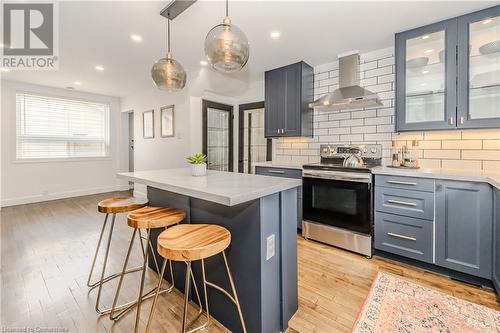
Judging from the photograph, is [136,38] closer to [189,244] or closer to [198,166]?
[198,166]

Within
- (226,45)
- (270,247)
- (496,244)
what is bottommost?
(496,244)

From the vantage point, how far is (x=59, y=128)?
207 inches

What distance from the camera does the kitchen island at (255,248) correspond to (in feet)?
4.43

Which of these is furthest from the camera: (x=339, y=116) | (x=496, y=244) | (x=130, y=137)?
(x=130, y=137)

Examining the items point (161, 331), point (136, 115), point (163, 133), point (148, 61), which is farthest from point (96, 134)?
point (161, 331)

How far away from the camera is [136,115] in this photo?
5578 mm

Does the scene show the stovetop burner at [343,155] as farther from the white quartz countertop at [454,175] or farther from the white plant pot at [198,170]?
the white plant pot at [198,170]

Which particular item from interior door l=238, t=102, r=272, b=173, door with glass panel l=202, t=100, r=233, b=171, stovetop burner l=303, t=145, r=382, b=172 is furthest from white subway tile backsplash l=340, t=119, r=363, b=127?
door with glass panel l=202, t=100, r=233, b=171

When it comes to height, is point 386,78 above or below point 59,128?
above

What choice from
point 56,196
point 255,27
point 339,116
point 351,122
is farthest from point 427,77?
point 56,196

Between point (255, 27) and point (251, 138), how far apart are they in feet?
8.17

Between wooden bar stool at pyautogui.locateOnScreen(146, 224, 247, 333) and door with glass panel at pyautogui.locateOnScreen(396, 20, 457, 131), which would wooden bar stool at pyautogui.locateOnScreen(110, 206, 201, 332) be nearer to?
wooden bar stool at pyautogui.locateOnScreen(146, 224, 247, 333)

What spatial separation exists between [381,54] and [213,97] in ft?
9.49

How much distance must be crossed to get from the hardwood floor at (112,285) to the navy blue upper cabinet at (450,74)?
5.23 feet
